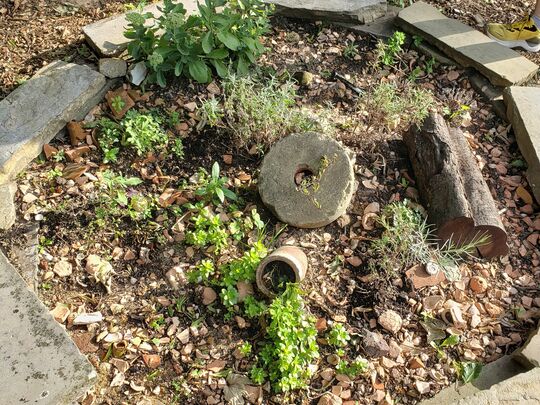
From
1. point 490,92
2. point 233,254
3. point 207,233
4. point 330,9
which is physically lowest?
point 233,254

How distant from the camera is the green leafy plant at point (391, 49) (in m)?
4.37

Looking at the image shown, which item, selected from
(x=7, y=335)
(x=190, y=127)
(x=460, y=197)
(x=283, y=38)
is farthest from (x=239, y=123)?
(x=7, y=335)

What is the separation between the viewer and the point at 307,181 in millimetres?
3414

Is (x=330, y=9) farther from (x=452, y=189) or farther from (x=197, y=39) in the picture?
(x=452, y=189)

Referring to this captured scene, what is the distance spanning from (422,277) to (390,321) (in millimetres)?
369

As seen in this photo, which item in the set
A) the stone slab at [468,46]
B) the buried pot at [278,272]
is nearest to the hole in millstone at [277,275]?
the buried pot at [278,272]

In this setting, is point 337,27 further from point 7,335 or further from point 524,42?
point 7,335

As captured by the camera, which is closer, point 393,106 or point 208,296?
point 208,296

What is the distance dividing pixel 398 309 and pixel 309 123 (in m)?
1.32

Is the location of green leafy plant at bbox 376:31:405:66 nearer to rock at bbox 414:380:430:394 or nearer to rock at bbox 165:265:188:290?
rock at bbox 165:265:188:290

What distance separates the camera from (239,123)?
3.69 meters

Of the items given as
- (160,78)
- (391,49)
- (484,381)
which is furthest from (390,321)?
(391,49)

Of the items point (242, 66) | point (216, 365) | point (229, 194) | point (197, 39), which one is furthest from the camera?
point (242, 66)

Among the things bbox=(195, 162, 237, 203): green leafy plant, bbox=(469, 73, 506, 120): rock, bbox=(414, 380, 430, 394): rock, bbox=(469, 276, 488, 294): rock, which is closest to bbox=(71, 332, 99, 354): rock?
bbox=(195, 162, 237, 203): green leafy plant
